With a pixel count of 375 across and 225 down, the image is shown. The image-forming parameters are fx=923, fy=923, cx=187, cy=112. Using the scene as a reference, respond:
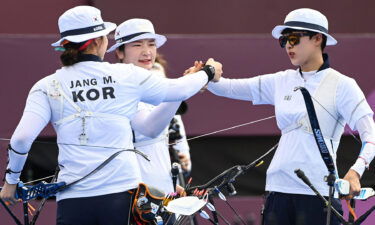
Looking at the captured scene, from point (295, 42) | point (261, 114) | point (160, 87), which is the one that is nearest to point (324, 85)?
point (295, 42)

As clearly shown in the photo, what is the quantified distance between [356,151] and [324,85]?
309 centimetres

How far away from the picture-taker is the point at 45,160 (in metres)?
8.34

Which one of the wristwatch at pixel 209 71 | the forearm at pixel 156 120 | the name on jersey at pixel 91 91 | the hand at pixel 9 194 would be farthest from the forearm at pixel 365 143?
the hand at pixel 9 194

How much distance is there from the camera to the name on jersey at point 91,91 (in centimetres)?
474

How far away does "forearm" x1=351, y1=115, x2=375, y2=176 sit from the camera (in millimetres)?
5146

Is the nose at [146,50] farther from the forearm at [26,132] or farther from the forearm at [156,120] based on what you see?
the forearm at [26,132]

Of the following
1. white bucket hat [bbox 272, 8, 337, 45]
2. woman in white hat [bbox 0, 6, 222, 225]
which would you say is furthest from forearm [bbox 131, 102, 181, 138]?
white bucket hat [bbox 272, 8, 337, 45]

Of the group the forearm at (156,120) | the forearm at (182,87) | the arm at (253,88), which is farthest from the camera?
the arm at (253,88)

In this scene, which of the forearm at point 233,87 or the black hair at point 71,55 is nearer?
the black hair at point 71,55

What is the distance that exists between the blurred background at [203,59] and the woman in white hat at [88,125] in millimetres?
3253

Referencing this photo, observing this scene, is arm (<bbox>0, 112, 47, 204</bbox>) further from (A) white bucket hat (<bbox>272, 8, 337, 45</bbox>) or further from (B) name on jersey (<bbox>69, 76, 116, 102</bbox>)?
(A) white bucket hat (<bbox>272, 8, 337, 45</bbox>)

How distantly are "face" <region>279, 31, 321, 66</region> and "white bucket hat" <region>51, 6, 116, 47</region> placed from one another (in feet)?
3.87

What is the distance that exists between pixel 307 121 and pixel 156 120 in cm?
88

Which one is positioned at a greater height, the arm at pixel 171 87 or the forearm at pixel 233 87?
the arm at pixel 171 87
